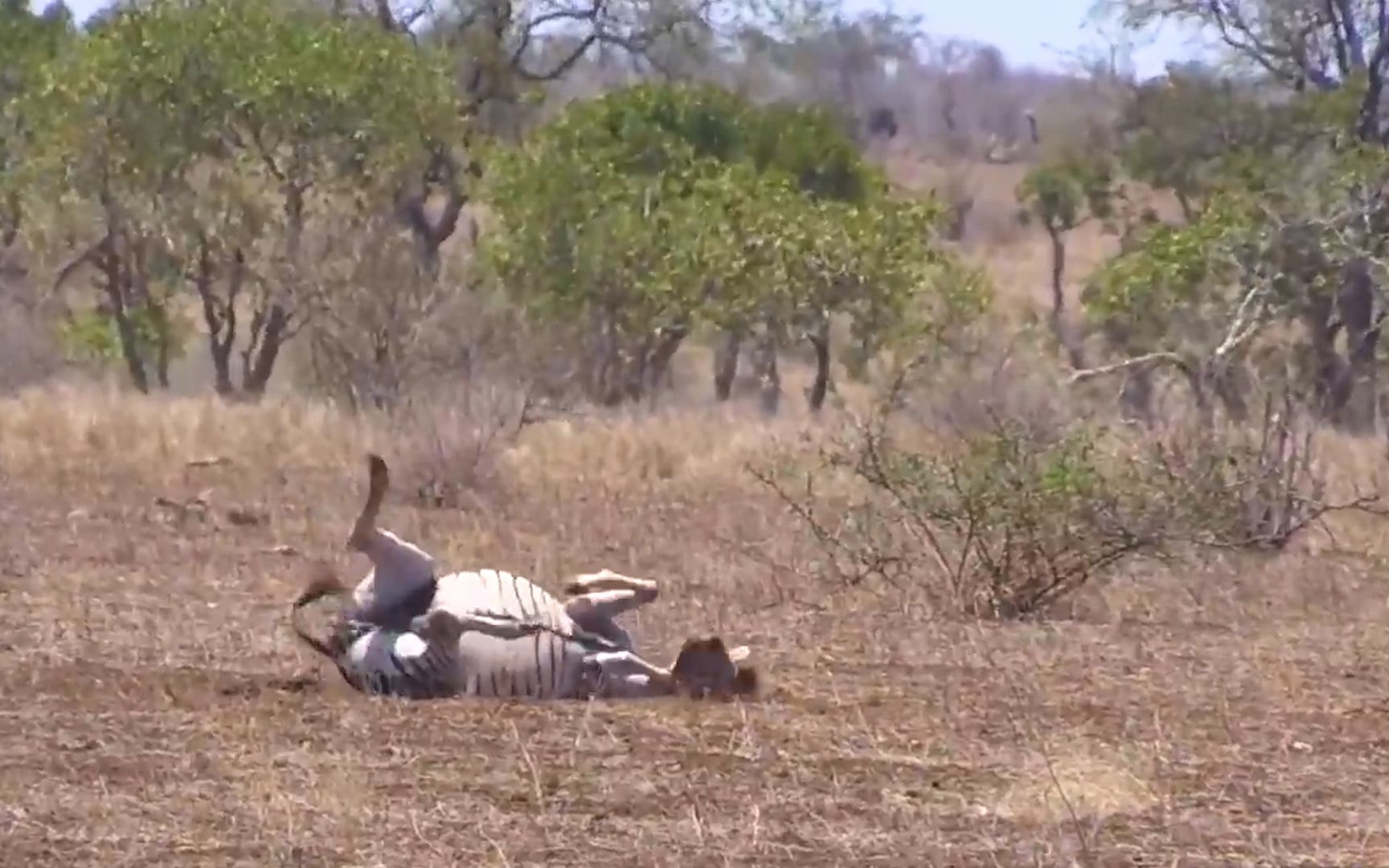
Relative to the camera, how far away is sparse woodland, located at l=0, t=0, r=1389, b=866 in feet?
20.9

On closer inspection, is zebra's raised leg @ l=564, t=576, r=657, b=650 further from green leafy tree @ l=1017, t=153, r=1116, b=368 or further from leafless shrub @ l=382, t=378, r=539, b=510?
green leafy tree @ l=1017, t=153, r=1116, b=368

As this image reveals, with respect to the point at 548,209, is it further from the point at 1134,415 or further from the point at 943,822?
the point at 943,822

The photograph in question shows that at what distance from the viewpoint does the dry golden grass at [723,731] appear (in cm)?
562

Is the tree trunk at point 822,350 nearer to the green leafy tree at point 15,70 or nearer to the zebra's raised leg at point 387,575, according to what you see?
the green leafy tree at point 15,70

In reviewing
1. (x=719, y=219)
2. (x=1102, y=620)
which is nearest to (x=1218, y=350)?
(x=1102, y=620)

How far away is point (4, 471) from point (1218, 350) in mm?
7466

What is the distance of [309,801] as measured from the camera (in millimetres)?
5867

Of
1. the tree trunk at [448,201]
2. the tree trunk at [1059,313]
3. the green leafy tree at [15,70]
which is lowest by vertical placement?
the tree trunk at [1059,313]

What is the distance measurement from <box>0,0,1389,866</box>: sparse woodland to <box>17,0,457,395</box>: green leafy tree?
52mm

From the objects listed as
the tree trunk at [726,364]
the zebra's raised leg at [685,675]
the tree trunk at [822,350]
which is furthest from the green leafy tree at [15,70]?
the zebra's raised leg at [685,675]

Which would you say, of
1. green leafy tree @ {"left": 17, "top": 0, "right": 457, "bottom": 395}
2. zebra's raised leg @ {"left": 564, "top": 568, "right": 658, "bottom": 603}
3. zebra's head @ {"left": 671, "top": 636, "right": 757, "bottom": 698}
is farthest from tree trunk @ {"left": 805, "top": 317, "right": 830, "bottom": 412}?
zebra's head @ {"left": 671, "top": 636, "right": 757, "bottom": 698}

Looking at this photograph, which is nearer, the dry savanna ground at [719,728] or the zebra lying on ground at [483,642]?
the dry savanna ground at [719,728]

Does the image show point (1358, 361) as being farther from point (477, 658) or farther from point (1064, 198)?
point (1064, 198)

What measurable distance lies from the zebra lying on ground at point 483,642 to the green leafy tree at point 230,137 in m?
13.5
